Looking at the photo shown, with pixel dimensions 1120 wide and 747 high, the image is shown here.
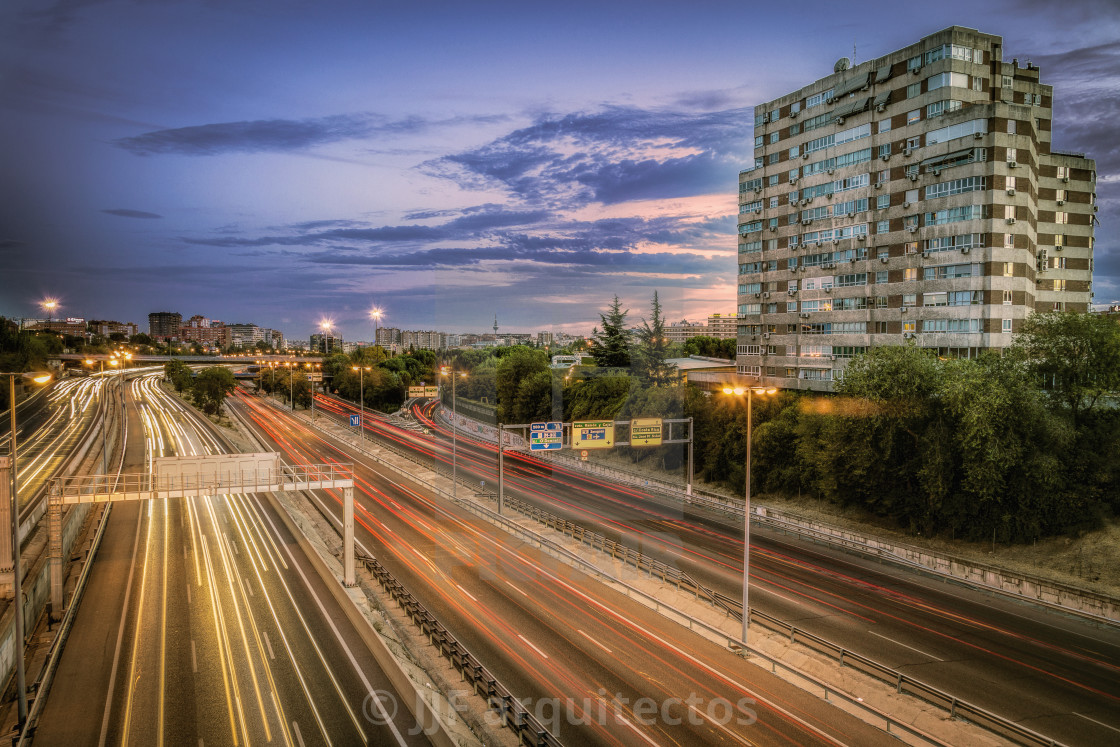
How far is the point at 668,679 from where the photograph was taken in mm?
19312

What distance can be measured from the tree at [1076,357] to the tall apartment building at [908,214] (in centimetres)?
997

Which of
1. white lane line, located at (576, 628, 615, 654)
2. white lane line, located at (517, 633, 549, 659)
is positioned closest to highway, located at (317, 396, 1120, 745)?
white lane line, located at (576, 628, 615, 654)

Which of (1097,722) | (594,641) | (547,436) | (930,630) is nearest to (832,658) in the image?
(930,630)

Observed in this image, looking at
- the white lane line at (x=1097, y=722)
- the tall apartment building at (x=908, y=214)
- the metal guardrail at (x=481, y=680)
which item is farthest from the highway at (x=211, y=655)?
the tall apartment building at (x=908, y=214)

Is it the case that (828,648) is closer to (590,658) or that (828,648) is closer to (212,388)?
(590,658)

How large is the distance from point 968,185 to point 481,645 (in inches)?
1837

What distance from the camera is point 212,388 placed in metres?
87.6

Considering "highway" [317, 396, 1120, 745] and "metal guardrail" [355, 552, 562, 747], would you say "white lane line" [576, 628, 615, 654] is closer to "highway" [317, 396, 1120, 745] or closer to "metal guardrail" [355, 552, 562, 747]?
"metal guardrail" [355, 552, 562, 747]

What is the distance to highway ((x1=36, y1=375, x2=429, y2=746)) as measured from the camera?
1650 centimetres

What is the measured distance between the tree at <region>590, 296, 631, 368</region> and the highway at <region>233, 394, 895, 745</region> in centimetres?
4500

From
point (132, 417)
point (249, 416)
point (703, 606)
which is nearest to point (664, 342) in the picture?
point (703, 606)

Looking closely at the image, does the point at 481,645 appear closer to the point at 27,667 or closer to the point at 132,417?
the point at 27,667

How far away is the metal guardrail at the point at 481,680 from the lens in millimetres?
15570

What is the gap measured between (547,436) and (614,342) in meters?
39.0
